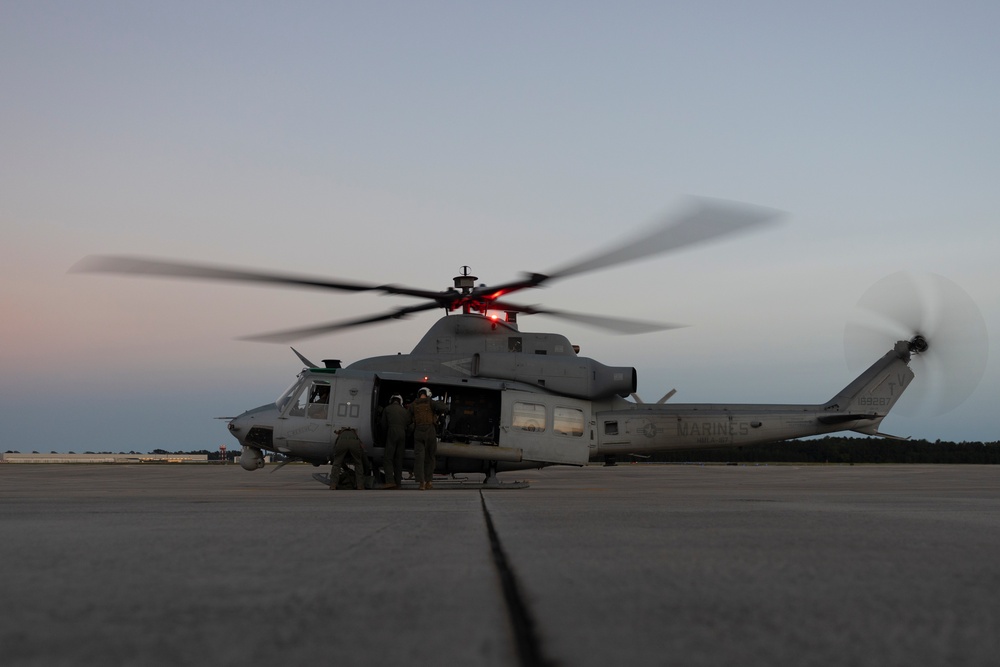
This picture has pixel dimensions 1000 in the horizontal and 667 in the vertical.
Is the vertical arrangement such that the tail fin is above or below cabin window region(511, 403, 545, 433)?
above

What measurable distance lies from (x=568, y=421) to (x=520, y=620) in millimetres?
12722

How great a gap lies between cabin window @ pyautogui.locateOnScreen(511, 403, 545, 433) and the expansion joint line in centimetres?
1097

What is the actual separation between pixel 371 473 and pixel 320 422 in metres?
1.26

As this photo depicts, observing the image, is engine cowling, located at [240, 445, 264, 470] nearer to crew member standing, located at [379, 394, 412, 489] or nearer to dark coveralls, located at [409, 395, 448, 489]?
crew member standing, located at [379, 394, 412, 489]

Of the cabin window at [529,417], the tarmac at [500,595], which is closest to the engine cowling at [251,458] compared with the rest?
the cabin window at [529,417]

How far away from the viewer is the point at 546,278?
1221 centimetres

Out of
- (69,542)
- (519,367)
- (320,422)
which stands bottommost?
(69,542)

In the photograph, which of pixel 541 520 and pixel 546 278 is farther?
pixel 546 278

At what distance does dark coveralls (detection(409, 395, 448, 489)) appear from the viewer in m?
12.3

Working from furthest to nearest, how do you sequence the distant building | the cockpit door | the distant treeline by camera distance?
the distant treeline
the distant building
the cockpit door

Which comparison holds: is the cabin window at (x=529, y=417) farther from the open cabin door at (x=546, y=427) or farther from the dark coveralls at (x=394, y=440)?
the dark coveralls at (x=394, y=440)

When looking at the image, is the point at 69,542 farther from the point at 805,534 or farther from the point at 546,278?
the point at 546,278

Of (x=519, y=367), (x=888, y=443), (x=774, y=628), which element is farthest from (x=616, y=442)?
(x=888, y=443)

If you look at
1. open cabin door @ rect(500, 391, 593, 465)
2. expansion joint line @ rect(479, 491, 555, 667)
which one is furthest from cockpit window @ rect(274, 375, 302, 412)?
expansion joint line @ rect(479, 491, 555, 667)
